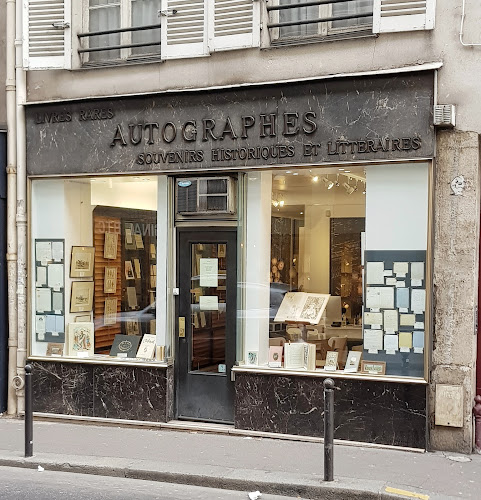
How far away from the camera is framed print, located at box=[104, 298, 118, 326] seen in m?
11.2

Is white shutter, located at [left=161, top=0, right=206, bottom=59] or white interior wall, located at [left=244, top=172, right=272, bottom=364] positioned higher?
white shutter, located at [left=161, top=0, right=206, bottom=59]

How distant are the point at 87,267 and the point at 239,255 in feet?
8.00

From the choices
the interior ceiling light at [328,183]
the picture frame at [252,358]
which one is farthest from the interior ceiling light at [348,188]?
the picture frame at [252,358]

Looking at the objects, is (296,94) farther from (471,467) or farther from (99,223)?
(471,467)

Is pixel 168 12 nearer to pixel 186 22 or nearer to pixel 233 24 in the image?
pixel 186 22

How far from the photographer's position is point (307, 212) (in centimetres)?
1004

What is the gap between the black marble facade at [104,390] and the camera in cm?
1032

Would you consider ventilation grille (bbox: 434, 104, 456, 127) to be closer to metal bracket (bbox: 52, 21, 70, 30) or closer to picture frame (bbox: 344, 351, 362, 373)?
picture frame (bbox: 344, 351, 362, 373)

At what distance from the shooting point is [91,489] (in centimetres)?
782

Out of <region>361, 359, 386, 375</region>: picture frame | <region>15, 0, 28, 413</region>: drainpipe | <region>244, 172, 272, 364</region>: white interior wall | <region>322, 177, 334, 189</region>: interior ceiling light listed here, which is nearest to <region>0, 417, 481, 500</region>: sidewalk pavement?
<region>361, 359, 386, 375</region>: picture frame

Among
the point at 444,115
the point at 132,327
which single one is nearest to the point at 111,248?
the point at 132,327

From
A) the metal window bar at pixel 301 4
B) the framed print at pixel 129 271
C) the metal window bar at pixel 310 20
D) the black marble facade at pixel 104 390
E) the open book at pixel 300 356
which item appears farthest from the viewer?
the framed print at pixel 129 271

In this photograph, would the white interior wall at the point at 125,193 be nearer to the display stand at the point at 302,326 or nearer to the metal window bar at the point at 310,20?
the display stand at the point at 302,326

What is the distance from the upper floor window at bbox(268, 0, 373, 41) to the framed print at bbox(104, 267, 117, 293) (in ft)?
12.8
